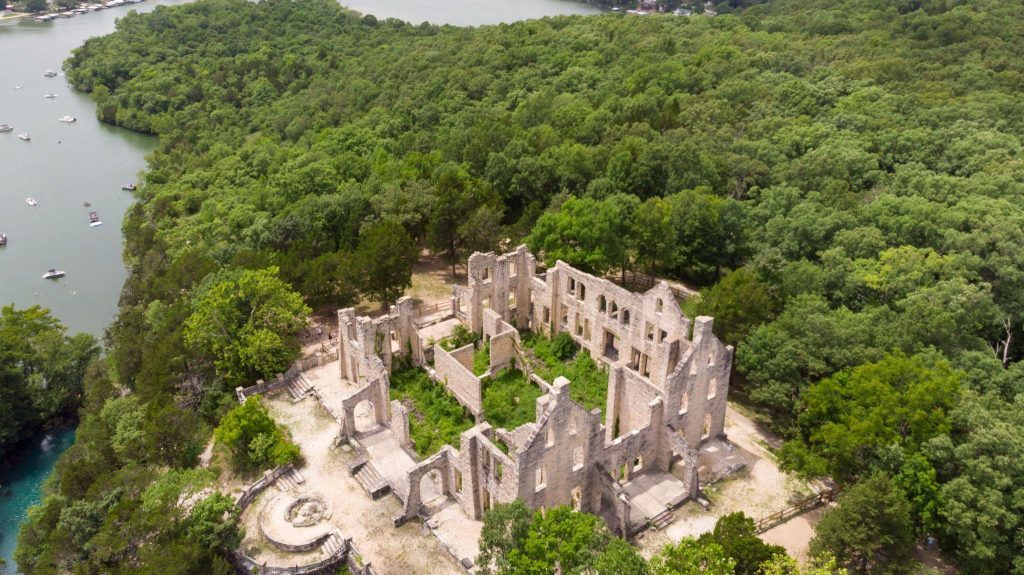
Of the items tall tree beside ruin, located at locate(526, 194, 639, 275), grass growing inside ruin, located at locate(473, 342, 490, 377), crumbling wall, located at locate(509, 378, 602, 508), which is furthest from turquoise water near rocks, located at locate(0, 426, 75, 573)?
tall tree beside ruin, located at locate(526, 194, 639, 275)

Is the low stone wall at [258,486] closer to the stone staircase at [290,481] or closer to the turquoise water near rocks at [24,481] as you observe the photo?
the stone staircase at [290,481]

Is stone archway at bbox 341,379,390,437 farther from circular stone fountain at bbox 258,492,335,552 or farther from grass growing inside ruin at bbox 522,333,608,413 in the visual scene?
grass growing inside ruin at bbox 522,333,608,413

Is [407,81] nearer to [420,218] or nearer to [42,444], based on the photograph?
[420,218]

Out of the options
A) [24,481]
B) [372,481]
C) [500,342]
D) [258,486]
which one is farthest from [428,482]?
[24,481]

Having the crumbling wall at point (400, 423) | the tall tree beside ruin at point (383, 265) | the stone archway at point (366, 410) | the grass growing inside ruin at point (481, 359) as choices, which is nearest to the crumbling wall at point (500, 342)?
the grass growing inside ruin at point (481, 359)

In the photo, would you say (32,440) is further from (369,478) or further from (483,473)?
(483,473)

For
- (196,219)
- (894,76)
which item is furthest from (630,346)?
(894,76)
